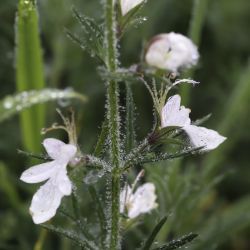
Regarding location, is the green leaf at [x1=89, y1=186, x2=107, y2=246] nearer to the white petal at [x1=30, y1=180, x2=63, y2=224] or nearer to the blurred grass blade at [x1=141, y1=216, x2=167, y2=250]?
the blurred grass blade at [x1=141, y1=216, x2=167, y2=250]

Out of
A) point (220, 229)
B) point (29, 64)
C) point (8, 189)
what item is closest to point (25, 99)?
point (29, 64)

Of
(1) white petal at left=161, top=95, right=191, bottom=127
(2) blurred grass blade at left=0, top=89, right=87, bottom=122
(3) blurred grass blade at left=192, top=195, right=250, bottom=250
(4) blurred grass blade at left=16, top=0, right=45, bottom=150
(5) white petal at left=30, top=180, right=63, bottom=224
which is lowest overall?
(5) white petal at left=30, top=180, right=63, bottom=224

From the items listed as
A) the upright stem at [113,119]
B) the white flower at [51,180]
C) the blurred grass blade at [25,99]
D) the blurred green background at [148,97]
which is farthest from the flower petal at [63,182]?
the blurred green background at [148,97]

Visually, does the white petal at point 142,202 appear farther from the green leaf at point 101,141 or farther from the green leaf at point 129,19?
the green leaf at point 129,19

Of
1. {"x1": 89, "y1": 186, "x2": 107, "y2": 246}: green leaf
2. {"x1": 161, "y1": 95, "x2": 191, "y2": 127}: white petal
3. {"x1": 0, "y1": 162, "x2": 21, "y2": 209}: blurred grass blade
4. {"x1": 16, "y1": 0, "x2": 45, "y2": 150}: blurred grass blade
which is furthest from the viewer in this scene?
{"x1": 0, "y1": 162, "x2": 21, "y2": 209}: blurred grass blade

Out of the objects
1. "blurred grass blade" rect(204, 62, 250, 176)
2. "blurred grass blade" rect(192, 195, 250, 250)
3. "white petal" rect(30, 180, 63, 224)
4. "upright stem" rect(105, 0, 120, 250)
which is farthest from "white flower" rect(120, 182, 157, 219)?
"blurred grass blade" rect(204, 62, 250, 176)

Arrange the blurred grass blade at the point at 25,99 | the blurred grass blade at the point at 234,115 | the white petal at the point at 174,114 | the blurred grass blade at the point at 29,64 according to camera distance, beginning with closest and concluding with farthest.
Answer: the white petal at the point at 174,114 → the blurred grass blade at the point at 29,64 → the blurred grass blade at the point at 25,99 → the blurred grass blade at the point at 234,115

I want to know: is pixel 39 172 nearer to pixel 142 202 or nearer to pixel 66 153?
pixel 66 153
